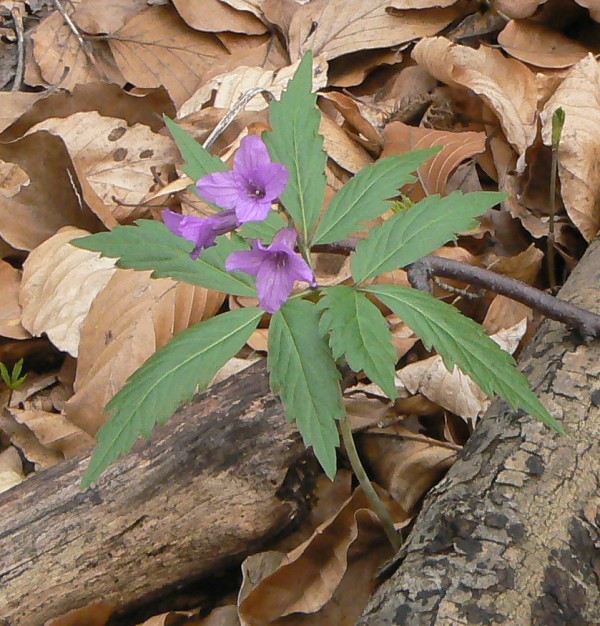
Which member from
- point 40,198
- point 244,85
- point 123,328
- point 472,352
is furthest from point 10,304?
point 472,352

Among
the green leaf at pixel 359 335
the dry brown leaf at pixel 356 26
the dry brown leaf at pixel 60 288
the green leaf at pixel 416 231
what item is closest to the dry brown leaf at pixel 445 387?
the green leaf at pixel 416 231

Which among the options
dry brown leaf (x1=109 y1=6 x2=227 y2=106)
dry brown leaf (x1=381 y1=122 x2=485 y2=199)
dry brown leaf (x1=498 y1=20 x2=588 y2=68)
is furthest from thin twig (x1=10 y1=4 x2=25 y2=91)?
dry brown leaf (x1=498 y1=20 x2=588 y2=68)

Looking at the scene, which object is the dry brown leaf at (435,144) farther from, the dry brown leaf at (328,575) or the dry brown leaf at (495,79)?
the dry brown leaf at (328,575)

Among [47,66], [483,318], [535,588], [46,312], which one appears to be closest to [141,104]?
[47,66]

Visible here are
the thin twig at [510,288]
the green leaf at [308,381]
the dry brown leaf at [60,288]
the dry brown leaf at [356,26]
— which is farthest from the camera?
the dry brown leaf at [356,26]

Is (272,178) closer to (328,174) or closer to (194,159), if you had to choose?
(194,159)

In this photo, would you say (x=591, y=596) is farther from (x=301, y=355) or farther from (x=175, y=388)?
(x=175, y=388)
